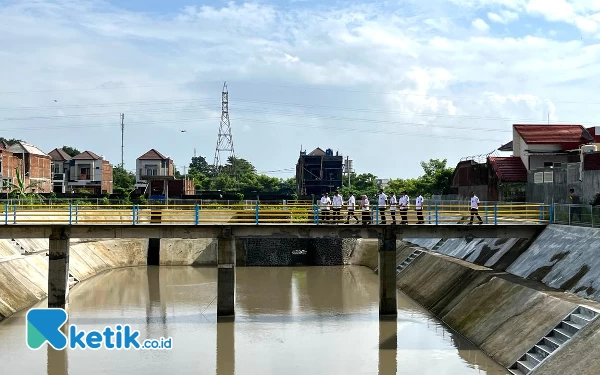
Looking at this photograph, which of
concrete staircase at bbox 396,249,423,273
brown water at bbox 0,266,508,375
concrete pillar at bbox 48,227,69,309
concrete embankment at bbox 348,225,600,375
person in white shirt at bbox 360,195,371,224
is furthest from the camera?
concrete staircase at bbox 396,249,423,273

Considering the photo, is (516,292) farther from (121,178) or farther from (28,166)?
(121,178)

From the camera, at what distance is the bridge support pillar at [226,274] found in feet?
119

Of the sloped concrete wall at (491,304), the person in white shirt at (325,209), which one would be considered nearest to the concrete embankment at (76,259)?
the person in white shirt at (325,209)

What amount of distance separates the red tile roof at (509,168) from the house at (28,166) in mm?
57684

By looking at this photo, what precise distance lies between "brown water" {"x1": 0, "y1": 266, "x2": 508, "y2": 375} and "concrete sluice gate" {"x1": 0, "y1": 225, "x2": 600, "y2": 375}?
52.1 inches

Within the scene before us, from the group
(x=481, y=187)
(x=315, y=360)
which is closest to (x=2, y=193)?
(x=481, y=187)

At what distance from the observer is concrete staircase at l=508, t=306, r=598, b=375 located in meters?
23.8

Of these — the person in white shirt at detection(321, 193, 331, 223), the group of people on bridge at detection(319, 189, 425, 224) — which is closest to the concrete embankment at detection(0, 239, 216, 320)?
the person in white shirt at detection(321, 193, 331, 223)

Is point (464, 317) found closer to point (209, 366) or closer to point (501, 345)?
point (501, 345)

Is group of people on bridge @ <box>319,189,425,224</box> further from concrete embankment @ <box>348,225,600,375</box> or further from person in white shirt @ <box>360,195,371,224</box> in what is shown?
concrete embankment @ <box>348,225,600,375</box>

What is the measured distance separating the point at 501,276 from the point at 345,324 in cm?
828

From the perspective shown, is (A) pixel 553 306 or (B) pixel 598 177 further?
(B) pixel 598 177

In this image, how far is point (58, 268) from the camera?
36125mm

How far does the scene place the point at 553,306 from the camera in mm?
26734
